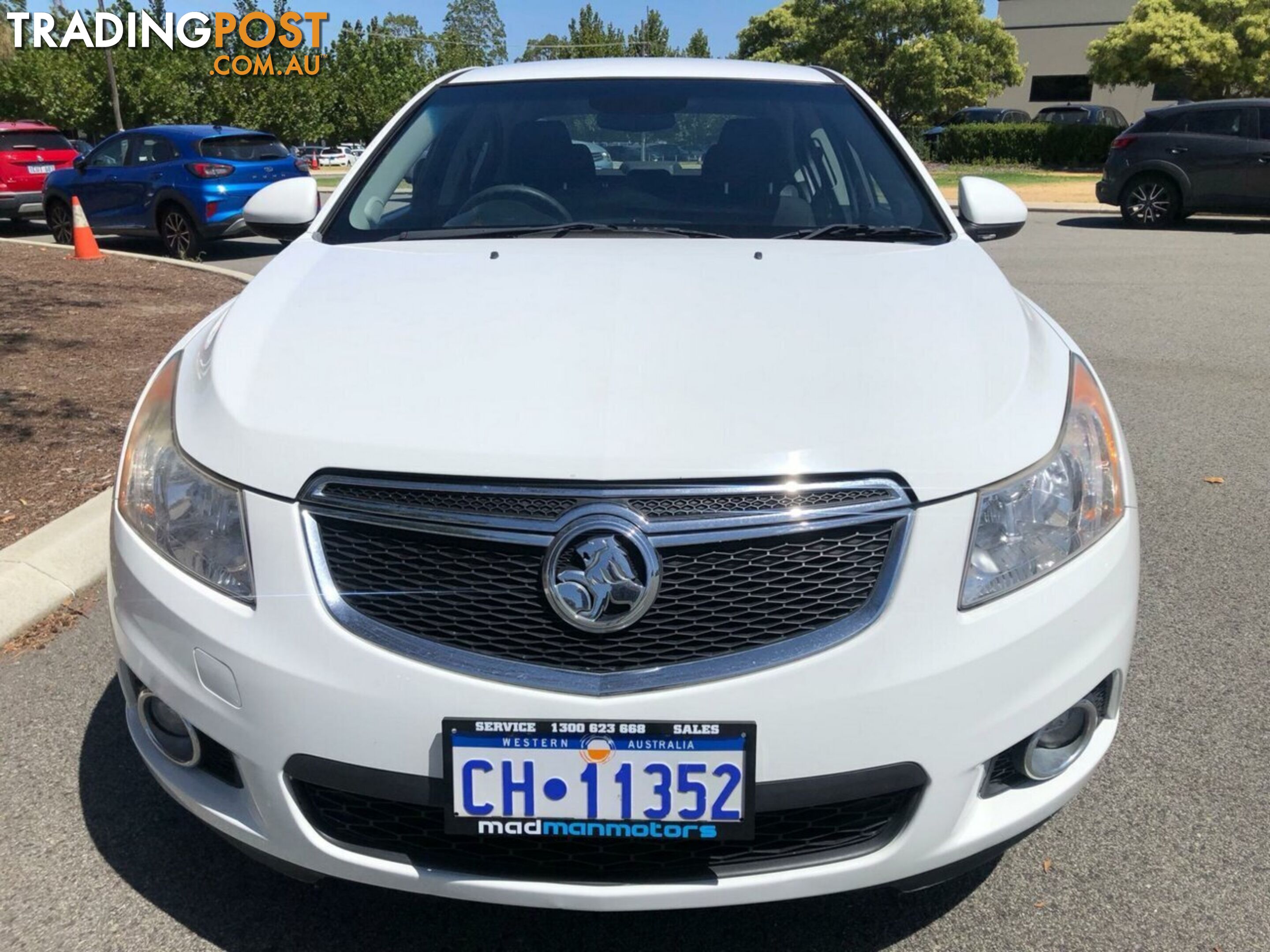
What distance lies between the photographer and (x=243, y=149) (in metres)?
12.4

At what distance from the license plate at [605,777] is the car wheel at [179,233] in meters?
11.6

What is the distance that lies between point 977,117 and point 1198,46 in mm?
6284

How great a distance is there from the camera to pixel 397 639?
1.69m

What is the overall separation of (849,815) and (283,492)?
103 centimetres

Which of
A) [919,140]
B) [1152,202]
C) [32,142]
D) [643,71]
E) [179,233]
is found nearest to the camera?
[643,71]

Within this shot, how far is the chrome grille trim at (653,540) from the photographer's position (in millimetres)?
1650

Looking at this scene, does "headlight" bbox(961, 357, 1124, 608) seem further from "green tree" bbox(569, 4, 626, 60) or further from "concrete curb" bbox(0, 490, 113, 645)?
"green tree" bbox(569, 4, 626, 60)

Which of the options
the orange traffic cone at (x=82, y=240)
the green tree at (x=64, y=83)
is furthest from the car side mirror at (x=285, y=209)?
the green tree at (x=64, y=83)

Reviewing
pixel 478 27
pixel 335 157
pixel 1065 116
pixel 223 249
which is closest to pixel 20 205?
pixel 223 249

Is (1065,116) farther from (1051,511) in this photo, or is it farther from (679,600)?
(679,600)

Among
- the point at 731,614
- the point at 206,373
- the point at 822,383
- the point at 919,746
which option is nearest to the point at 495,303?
the point at 206,373

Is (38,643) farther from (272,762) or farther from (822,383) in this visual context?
(822,383)

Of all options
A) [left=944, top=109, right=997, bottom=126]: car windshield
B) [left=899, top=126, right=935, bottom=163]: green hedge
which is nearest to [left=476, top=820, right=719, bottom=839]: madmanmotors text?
[left=899, top=126, right=935, bottom=163]: green hedge

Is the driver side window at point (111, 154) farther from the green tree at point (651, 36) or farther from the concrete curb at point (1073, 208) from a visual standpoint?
the green tree at point (651, 36)
